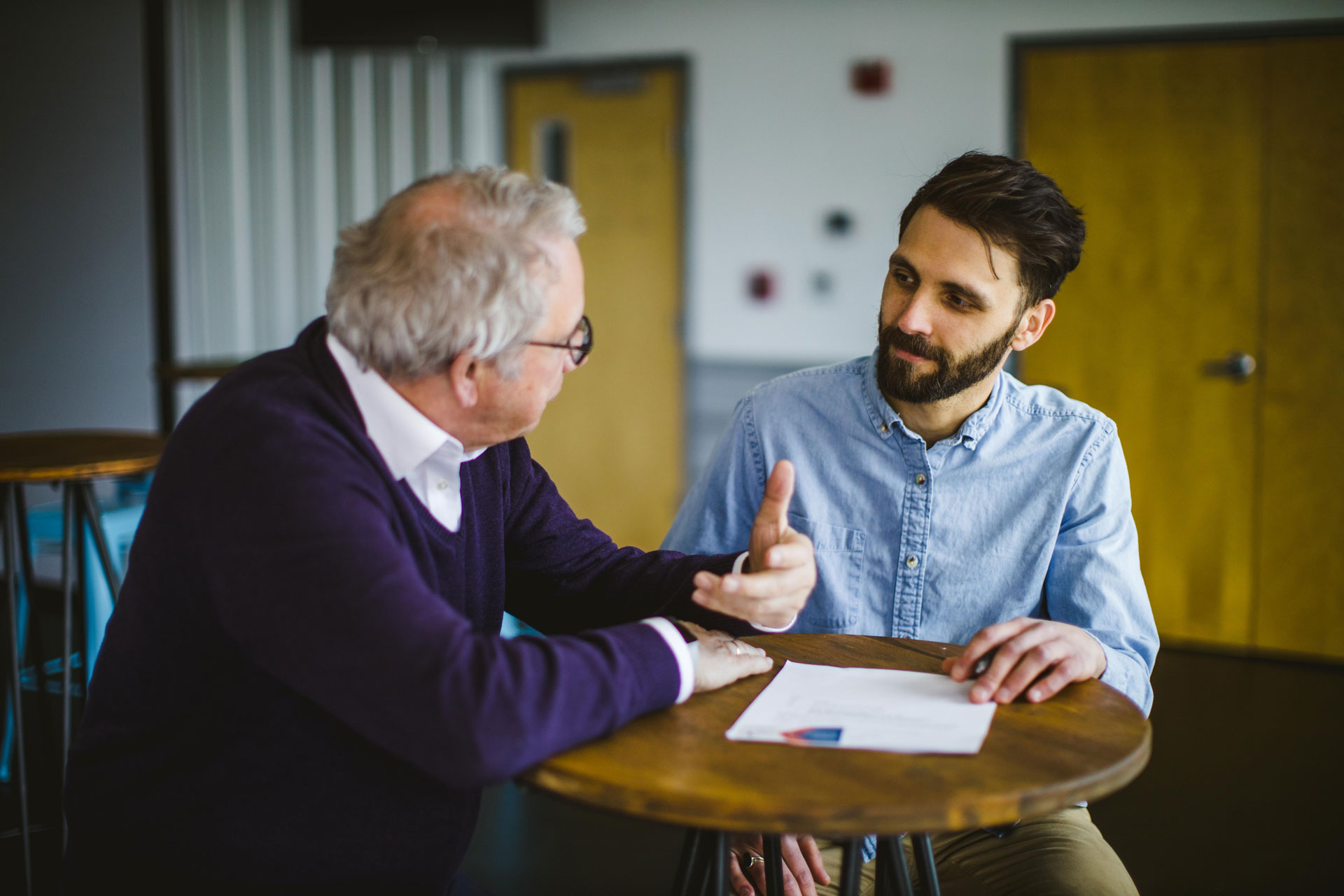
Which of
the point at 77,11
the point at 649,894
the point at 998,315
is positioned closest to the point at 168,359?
the point at 77,11

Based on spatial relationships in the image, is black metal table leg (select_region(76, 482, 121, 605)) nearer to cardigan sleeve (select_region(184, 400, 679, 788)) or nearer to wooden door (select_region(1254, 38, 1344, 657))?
cardigan sleeve (select_region(184, 400, 679, 788))

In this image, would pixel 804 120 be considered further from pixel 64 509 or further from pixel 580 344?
pixel 580 344

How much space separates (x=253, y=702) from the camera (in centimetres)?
106

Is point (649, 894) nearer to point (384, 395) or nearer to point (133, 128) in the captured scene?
point (384, 395)

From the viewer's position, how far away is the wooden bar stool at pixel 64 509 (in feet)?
7.33

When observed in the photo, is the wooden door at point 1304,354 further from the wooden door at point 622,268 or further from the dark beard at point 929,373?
the dark beard at point 929,373

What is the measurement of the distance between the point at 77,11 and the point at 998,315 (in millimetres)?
4452

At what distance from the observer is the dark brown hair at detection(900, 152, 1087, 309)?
1.59 m

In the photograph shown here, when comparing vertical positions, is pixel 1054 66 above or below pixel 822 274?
above

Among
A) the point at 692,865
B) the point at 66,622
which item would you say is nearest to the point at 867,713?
the point at 692,865

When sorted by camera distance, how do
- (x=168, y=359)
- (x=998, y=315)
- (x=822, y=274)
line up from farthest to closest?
1. (x=168, y=359)
2. (x=822, y=274)
3. (x=998, y=315)

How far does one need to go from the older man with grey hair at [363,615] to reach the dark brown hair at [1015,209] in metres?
0.62

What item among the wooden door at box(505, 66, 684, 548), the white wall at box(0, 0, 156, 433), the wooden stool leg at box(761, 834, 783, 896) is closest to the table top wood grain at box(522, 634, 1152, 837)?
the wooden stool leg at box(761, 834, 783, 896)

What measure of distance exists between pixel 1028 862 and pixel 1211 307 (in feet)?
9.80
